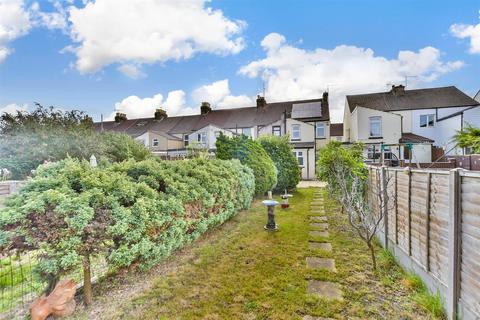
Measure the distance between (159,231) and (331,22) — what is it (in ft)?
34.1

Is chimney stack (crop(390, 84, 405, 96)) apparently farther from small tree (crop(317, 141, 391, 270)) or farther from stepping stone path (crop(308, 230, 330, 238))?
stepping stone path (crop(308, 230, 330, 238))

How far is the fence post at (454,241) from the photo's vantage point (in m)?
2.34

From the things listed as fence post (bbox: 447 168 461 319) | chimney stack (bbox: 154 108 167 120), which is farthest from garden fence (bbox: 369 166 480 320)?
chimney stack (bbox: 154 108 167 120)

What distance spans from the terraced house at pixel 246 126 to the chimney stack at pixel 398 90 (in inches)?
255

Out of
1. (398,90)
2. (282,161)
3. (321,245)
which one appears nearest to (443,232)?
(321,245)

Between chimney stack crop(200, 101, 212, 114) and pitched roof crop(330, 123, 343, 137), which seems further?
pitched roof crop(330, 123, 343, 137)

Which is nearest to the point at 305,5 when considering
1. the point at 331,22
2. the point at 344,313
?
the point at 331,22

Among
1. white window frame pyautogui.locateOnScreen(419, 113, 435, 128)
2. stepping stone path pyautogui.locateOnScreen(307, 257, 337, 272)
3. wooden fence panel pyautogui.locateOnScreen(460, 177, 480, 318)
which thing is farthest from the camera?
white window frame pyautogui.locateOnScreen(419, 113, 435, 128)

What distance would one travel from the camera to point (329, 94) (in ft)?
87.5

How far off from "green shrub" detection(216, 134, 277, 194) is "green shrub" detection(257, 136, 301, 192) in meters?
2.44

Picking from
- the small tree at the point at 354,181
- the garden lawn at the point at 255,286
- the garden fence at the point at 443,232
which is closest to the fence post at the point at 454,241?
the garden fence at the point at 443,232

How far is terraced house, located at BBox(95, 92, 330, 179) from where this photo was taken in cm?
2242

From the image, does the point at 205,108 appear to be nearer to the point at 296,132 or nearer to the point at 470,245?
the point at 296,132

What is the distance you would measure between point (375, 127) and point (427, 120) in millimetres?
5485
